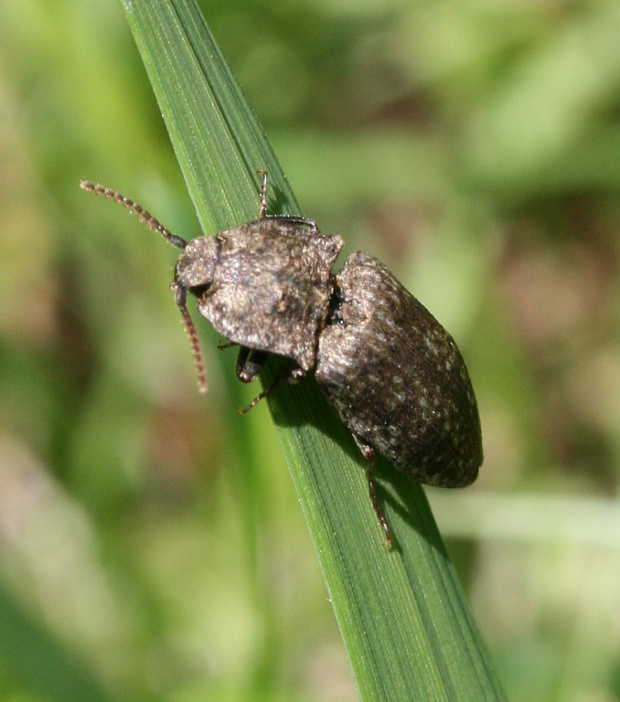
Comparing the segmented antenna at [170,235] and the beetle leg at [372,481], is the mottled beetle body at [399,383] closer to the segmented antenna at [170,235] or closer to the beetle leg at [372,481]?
the beetle leg at [372,481]

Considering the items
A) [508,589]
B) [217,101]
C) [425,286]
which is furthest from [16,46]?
[508,589]

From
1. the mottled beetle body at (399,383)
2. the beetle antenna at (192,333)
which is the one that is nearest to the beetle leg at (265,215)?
the mottled beetle body at (399,383)

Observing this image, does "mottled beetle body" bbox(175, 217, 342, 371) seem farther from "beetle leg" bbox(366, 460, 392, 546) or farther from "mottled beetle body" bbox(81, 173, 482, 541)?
"beetle leg" bbox(366, 460, 392, 546)

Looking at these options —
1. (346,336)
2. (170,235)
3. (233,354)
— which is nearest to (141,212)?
(170,235)

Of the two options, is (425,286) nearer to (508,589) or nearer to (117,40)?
(508,589)

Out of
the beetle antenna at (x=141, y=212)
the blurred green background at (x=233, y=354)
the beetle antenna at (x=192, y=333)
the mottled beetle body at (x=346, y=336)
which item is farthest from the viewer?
the blurred green background at (x=233, y=354)

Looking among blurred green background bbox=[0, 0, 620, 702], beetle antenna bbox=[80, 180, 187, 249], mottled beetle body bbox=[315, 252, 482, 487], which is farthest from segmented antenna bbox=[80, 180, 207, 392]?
mottled beetle body bbox=[315, 252, 482, 487]
